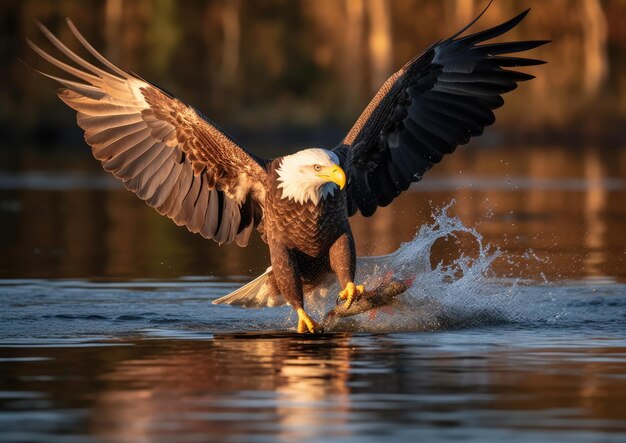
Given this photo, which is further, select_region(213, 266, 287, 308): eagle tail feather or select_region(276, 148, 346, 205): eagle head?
select_region(213, 266, 287, 308): eagle tail feather

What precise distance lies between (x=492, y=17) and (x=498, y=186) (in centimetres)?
2364

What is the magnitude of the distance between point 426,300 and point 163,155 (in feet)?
6.77

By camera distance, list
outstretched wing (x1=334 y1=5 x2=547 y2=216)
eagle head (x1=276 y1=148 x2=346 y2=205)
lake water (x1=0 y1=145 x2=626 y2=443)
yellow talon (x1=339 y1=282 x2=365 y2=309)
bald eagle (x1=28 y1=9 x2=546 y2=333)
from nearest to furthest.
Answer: lake water (x1=0 y1=145 x2=626 y2=443), eagle head (x1=276 y1=148 x2=346 y2=205), yellow talon (x1=339 y1=282 x2=365 y2=309), bald eagle (x1=28 y1=9 x2=546 y2=333), outstretched wing (x1=334 y1=5 x2=547 y2=216)

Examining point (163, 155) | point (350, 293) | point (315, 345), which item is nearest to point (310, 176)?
point (350, 293)

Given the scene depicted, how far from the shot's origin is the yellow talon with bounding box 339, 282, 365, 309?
959cm

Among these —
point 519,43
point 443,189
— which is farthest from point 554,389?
point 443,189

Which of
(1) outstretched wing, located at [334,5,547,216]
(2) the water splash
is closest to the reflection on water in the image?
(2) the water splash

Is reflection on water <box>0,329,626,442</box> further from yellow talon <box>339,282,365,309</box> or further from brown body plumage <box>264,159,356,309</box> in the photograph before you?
brown body plumage <box>264,159,356,309</box>

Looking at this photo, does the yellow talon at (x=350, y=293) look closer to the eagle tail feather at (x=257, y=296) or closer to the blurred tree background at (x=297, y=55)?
the eagle tail feather at (x=257, y=296)

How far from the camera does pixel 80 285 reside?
40.2ft

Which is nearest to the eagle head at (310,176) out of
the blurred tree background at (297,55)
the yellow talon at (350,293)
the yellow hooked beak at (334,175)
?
the yellow hooked beak at (334,175)

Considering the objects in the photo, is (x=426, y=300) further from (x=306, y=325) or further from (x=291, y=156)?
(x=291, y=156)

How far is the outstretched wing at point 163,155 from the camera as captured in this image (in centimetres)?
1039

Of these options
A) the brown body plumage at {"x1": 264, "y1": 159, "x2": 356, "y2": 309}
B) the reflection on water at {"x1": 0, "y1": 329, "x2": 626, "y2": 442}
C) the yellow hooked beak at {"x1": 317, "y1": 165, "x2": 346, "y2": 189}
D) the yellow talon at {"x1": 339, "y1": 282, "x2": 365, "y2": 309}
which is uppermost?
the yellow hooked beak at {"x1": 317, "y1": 165, "x2": 346, "y2": 189}
